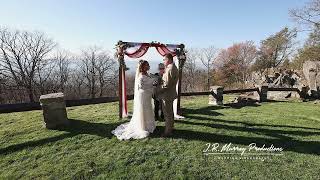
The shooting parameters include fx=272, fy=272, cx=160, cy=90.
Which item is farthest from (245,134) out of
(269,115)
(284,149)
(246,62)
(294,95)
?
(246,62)

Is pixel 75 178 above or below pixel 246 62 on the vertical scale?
below

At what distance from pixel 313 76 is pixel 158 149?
14.4 metres

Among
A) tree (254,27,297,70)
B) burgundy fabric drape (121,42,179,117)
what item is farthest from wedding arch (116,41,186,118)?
tree (254,27,297,70)

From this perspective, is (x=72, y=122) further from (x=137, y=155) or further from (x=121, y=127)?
(x=137, y=155)

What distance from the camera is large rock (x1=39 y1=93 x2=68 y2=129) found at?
26.2ft

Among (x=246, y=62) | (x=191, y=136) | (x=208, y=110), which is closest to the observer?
(x=191, y=136)

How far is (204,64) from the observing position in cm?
6681

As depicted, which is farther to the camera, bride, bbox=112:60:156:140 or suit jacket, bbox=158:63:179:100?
bride, bbox=112:60:156:140

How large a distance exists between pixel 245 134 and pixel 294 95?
9.79 metres

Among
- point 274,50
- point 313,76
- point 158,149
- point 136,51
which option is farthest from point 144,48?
point 274,50

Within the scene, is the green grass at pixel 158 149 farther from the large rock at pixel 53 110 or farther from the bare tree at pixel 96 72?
the bare tree at pixel 96 72

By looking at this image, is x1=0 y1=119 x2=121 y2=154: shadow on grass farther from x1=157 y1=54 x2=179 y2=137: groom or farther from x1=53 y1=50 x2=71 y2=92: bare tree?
x1=53 y1=50 x2=71 y2=92: bare tree

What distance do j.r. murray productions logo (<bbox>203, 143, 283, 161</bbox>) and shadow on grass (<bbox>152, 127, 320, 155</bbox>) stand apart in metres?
0.18

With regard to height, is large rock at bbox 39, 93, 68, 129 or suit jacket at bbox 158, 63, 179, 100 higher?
suit jacket at bbox 158, 63, 179, 100
